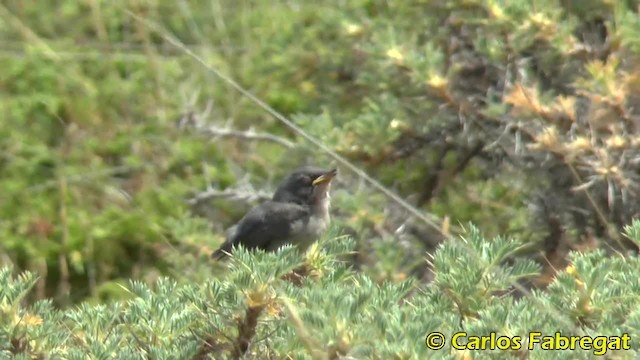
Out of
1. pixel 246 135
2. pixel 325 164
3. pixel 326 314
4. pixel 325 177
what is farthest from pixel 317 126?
pixel 326 314

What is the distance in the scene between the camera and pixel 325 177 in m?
4.80

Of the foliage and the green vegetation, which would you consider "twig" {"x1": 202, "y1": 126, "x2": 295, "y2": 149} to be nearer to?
the green vegetation

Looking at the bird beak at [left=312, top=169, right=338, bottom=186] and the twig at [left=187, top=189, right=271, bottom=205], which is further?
the twig at [left=187, top=189, right=271, bottom=205]

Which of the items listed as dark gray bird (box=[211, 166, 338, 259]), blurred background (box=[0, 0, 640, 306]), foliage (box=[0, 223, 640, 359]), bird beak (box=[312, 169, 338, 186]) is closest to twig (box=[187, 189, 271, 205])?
blurred background (box=[0, 0, 640, 306])

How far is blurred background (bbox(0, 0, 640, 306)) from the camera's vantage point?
4.52 meters

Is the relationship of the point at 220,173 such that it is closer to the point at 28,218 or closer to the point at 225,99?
the point at 225,99

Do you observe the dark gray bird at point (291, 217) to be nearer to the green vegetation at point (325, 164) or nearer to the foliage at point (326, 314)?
the green vegetation at point (325, 164)

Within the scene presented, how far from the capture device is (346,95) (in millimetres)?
5441

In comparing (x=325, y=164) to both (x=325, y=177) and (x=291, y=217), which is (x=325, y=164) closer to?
(x=325, y=177)

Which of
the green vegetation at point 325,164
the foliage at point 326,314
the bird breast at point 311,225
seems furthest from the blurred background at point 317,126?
the foliage at point 326,314

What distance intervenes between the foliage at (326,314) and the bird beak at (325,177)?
6.59 feet

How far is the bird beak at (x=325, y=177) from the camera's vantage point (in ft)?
15.7

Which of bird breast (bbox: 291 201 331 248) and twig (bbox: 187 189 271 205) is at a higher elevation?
bird breast (bbox: 291 201 331 248)

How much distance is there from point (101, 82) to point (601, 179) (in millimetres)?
3822
